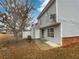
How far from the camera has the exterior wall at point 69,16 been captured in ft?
46.5

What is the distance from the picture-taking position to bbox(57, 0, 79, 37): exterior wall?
Answer: 558 inches

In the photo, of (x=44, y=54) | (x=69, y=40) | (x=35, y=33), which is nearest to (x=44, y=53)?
(x=44, y=54)

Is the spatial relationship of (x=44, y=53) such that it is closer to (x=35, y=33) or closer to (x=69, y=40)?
(x=69, y=40)

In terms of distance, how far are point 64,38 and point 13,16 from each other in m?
7.77

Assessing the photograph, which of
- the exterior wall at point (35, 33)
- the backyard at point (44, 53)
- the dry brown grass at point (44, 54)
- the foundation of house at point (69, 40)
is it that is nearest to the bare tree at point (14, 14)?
the backyard at point (44, 53)

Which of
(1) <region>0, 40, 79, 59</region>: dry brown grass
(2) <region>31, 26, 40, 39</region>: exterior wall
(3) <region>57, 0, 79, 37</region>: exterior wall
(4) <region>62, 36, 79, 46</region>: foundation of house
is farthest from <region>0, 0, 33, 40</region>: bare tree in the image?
(2) <region>31, 26, 40, 39</region>: exterior wall

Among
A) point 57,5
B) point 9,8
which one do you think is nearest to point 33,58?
point 57,5

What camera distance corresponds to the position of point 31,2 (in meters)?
19.0

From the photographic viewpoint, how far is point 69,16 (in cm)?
1460

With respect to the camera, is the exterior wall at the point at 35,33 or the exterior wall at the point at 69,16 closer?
the exterior wall at the point at 69,16

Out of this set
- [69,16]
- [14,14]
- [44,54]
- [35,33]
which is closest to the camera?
[44,54]

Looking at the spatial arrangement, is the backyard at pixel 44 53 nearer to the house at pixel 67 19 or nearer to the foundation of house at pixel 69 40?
the foundation of house at pixel 69 40

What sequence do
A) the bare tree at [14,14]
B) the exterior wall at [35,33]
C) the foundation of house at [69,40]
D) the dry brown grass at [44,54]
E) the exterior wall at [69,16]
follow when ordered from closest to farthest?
the dry brown grass at [44,54]
the foundation of house at [69,40]
the exterior wall at [69,16]
the bare tree at [14,14]
the exterior wall at [35,33]

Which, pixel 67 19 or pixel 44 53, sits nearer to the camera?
pixel 44 53
